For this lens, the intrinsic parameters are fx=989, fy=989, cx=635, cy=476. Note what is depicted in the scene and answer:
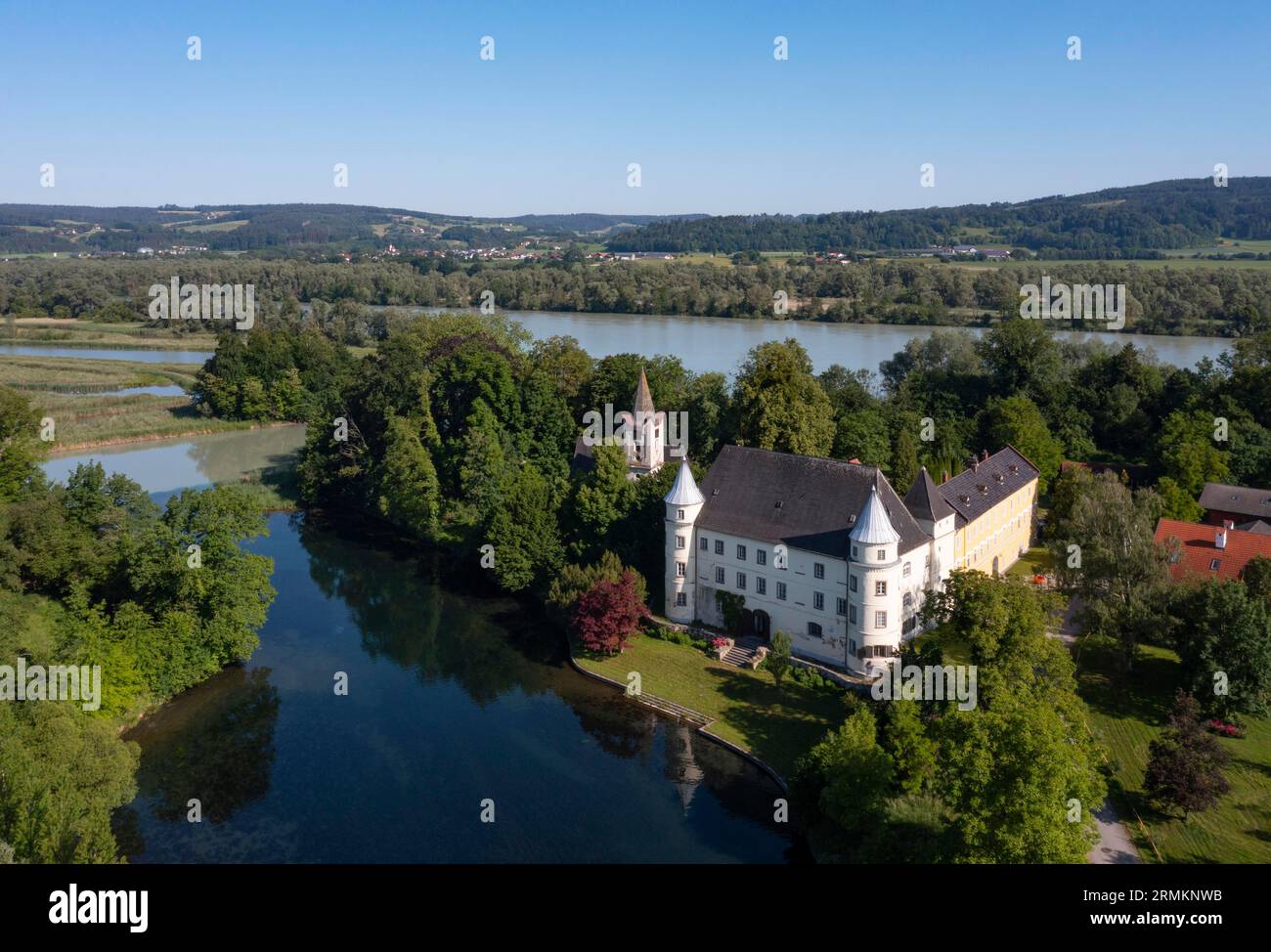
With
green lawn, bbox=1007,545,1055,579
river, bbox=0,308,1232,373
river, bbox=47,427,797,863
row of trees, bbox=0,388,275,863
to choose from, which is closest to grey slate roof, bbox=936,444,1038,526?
green lawn, bbox=1007,545,1055,579

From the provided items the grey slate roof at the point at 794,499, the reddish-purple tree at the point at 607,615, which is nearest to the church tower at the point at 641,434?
the grey slate roof at the point at 794,499

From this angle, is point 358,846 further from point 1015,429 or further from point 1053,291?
point 1053,291

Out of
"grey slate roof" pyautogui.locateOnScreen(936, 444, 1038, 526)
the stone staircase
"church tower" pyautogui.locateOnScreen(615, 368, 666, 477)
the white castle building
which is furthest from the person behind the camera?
"church tower" pyautogui.locateOnScreen(615, 368, 666, 477)

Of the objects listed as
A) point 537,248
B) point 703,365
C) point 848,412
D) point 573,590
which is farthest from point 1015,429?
point 537,248

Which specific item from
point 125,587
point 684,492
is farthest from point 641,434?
point 125,587

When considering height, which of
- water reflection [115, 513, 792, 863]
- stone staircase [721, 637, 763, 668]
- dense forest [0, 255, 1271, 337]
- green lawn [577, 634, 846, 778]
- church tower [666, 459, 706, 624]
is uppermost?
dense forest [0, 255, 1271, 337]

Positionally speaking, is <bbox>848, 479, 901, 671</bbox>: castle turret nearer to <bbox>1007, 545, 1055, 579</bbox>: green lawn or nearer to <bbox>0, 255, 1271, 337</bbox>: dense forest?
<bbox>1007, 545, 1055, 579</bbox>: green lawn

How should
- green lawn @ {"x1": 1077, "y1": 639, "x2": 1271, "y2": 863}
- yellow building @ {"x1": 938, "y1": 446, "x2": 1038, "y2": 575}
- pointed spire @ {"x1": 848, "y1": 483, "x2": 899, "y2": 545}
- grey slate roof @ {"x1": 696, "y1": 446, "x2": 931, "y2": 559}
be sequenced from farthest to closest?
yellow building @ {"x1": 938, "y1": 446, "x2": 1038, "y2": 575} → grey slate roof @ {"x1": 696, "y1": 446, "x2": 931, "y2": 559} → pointed spire @ {"x1": 848, "y1": 483, "x2": 899, "y2": 545} → green lawn @ {"x1": 1077, "y1": 639, "x2": 1271, "y2": 863}

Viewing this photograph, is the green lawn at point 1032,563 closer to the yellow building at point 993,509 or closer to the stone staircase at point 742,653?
the yellow building at point 993,509
